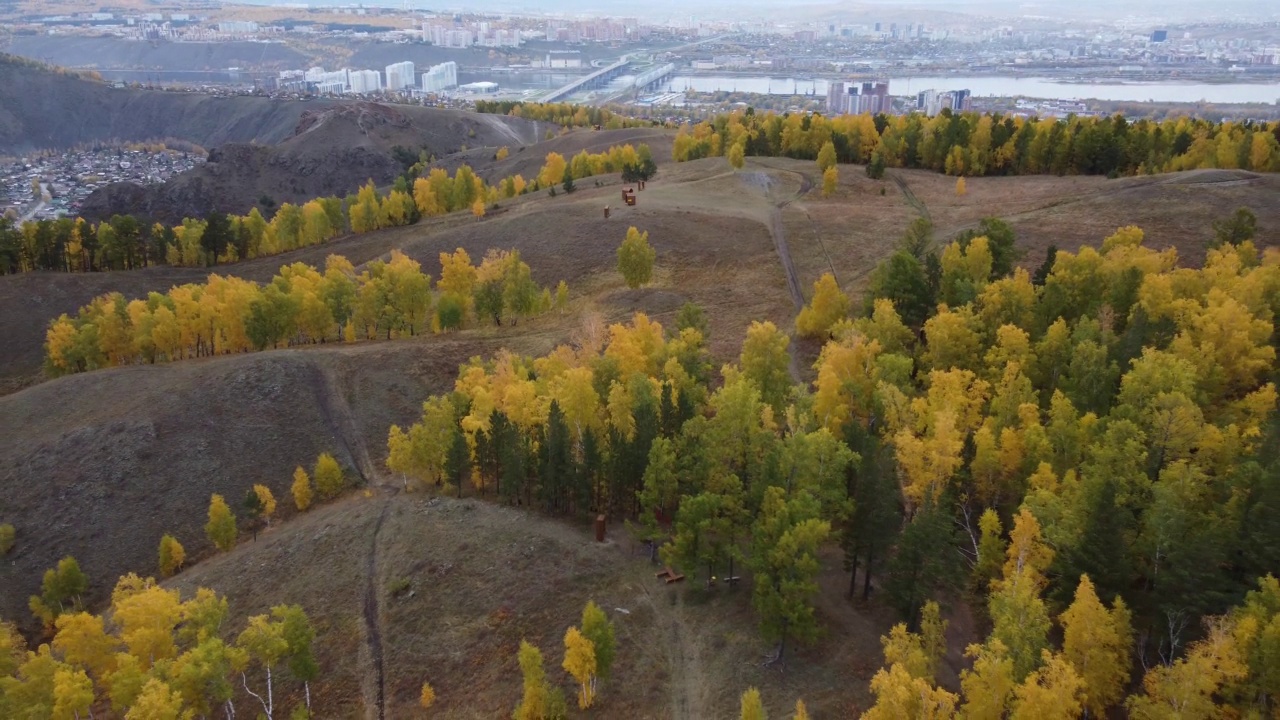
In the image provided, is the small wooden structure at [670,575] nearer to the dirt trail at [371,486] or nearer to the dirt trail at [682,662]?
the dirt trail at [682,662]

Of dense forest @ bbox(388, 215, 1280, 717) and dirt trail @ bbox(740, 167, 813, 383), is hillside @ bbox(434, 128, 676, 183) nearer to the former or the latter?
dirt trail @ bbox(740, 167, 813, 383)

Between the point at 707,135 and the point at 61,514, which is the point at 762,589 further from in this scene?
the point at 707,135

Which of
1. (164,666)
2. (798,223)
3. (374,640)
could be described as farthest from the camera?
(798,223)

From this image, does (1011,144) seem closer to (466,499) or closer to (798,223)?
(798,223)

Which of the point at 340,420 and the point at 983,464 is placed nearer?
the point at 983,464

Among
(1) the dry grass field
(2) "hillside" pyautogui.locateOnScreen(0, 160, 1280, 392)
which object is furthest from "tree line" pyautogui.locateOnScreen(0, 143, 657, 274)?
(1) the dry grass field

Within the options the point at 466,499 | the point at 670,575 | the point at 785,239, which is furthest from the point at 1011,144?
the point at 466,499

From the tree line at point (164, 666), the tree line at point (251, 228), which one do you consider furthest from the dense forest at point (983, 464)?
the tree line at point (251, 228)
